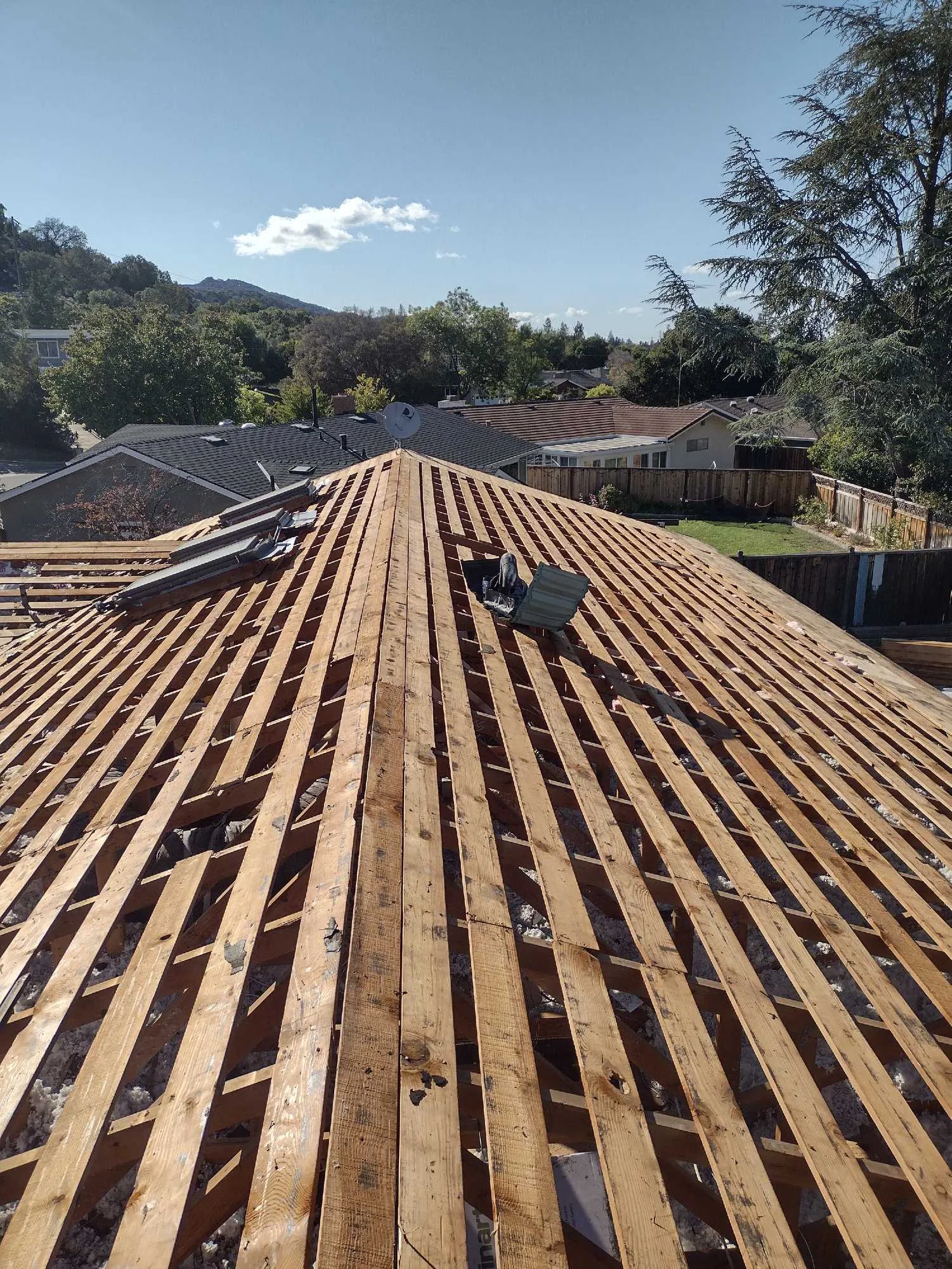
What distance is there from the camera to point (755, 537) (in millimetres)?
21719

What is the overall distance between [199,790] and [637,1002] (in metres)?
3.15

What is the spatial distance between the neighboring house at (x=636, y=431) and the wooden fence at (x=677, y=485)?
412 centimetres

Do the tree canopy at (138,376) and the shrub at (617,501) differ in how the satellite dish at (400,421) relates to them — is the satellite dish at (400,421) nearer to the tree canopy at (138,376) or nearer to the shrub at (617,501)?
the shrub at (617,501)

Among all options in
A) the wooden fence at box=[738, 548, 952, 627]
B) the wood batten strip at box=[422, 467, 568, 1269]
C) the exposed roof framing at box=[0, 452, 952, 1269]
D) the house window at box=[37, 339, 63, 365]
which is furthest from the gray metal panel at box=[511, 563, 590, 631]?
the house window at box=[37, 339, 63, 365]

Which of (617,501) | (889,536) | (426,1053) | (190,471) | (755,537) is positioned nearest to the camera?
(426,1053)

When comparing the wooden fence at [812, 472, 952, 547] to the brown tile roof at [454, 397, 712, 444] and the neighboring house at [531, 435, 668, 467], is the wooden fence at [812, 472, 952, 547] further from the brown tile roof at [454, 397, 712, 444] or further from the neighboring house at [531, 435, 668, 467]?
the brown tile roof at [454, 397, 712, 444]

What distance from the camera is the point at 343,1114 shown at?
1596mm

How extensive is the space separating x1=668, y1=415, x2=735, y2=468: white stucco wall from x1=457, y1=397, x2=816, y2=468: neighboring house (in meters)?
0.03

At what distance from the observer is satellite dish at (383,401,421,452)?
32.5ft

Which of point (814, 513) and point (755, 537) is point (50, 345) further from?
point (814, 513)

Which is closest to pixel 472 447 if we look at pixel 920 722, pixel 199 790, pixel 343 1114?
pixel 920 722

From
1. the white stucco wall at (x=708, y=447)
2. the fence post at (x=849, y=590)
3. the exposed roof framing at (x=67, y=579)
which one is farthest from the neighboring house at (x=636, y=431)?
the exposed roof framing at (x=67, y=579)

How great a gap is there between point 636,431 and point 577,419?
271cm

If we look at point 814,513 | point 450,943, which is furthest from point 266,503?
point 814,513
